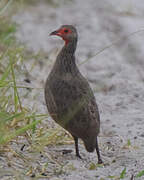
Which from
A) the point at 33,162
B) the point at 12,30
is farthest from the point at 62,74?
the point at 12,30

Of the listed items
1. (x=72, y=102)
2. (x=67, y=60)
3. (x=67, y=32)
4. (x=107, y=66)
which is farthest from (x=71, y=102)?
(x=107, y=66)

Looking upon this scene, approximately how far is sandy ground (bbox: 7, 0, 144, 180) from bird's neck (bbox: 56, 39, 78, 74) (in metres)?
0.30

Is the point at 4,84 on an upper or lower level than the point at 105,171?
upper

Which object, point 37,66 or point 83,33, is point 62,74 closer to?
point 37,66

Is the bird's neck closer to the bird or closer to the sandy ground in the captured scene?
the bird

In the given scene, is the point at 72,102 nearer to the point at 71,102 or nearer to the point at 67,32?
the point at 71,102

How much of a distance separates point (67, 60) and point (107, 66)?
11.0ft

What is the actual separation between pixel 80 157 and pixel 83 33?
202 inches

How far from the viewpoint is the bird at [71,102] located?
12.4ft

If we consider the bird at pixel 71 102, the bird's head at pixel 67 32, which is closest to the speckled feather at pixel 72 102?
the bird at pixel 71 102

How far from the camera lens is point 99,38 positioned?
862 centimetres

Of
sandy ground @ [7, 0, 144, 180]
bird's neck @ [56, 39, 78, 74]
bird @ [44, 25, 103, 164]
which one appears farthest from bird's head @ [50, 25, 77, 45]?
sandy ground @ [7, 0, 144, 180]

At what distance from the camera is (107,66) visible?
7.29 metres

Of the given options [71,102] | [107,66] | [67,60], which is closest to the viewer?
[71,102]
